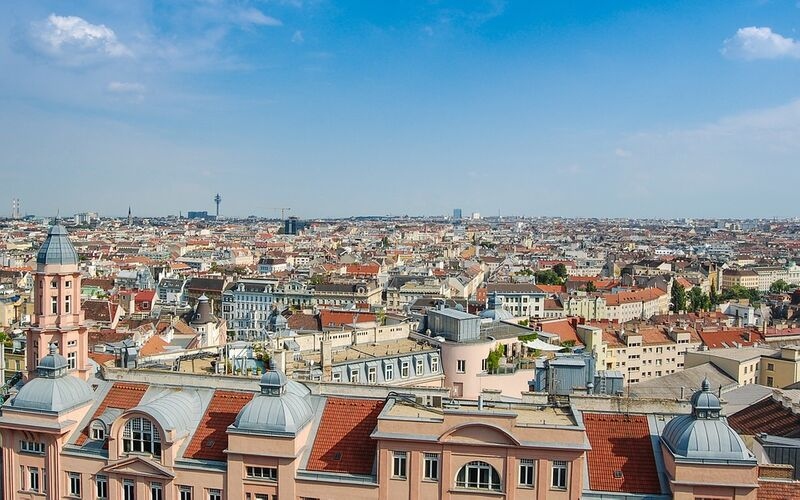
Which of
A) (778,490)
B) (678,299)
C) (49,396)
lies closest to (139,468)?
(49,396)

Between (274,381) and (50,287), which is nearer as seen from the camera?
(274,381)

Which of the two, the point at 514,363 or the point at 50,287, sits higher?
the point at 50,287

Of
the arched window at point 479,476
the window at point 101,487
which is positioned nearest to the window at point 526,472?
the arched window at point 479,476

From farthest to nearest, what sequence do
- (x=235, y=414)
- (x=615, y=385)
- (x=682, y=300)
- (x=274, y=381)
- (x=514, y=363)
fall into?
1. (x=682, y=300)
2. (x=514, y=363)
3. (x=615, y=385)
4. (x=235, y=414)
5. (x=274, y=381)

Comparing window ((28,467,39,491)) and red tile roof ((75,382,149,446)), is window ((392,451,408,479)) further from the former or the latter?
window ((28,467,39,491))

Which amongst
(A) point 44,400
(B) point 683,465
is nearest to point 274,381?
(A) point 44,400

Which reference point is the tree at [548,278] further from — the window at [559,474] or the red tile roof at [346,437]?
the window at [559,474]

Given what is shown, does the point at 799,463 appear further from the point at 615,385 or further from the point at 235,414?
the point at 235,414

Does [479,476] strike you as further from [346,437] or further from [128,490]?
[128,490]
